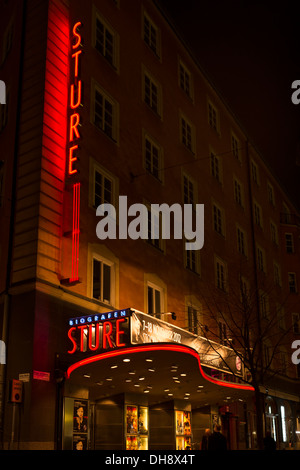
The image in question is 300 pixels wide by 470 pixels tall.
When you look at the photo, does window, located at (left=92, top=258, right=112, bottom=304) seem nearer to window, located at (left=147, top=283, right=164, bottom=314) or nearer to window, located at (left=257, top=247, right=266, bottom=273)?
window, located at (left=147, top=283, right=164, bottom=314)

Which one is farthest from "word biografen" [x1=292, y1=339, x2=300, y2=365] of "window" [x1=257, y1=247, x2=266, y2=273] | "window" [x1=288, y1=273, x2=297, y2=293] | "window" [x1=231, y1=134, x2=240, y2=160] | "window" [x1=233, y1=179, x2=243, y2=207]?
"window" [x1=231, y1=134, x2=240, y2=160]

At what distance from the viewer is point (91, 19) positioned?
80.5 ft

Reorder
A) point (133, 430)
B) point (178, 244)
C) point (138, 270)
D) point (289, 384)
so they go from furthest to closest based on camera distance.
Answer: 1. point (289, 384)
2. point (178, 244)
3. point (138, 270)
4. point (133, 430)

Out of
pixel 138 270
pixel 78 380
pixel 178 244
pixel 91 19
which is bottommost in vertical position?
pixel 78 380

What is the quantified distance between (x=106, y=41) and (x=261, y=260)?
76.2 ft

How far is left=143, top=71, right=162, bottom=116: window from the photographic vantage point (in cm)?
2855

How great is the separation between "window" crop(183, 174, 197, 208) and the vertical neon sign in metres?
10.6

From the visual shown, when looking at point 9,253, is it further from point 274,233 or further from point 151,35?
point 274,233

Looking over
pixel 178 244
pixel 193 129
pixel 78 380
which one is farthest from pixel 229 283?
pixel 78 380

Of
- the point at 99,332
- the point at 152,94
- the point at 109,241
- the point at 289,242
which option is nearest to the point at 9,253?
the point at 99,332

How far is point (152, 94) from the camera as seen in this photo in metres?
29.2

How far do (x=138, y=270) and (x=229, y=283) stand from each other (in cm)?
1153

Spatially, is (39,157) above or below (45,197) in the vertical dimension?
above
